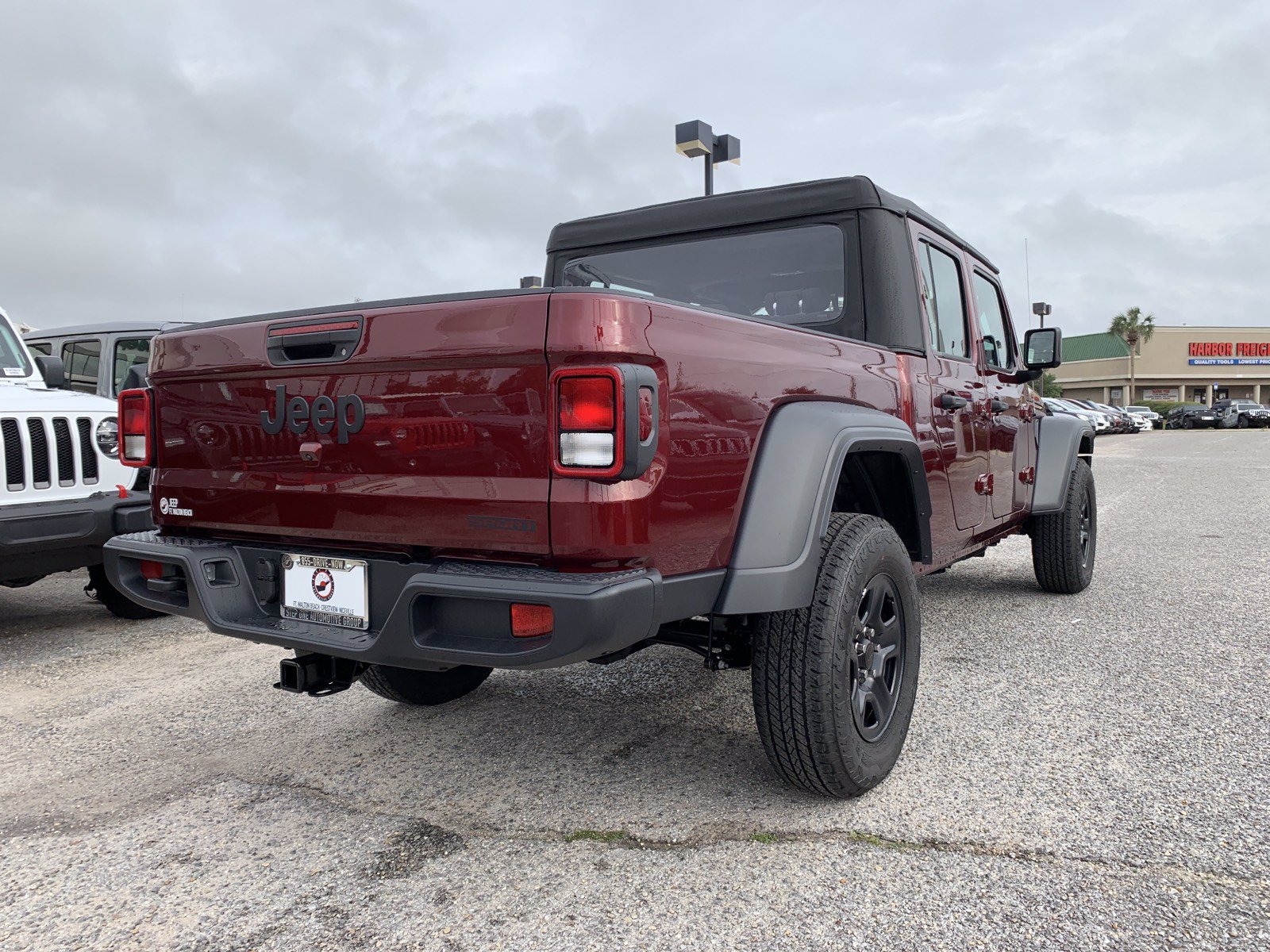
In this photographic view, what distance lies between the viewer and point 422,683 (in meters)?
3.66

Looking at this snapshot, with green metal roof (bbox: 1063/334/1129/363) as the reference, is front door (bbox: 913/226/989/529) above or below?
below

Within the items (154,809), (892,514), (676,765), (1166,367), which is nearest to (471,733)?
(676,765)

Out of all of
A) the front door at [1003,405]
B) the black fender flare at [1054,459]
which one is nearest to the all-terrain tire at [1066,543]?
the black fender flare at [1054,459]

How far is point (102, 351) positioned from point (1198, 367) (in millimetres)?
84588

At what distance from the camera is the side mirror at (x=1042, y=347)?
4.96 metres

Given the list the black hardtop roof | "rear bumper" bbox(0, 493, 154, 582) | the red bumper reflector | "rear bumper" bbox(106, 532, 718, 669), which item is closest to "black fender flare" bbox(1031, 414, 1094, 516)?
the black hardtop roof

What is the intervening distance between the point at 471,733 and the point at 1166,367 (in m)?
84.5

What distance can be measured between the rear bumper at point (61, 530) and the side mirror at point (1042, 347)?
4.77 metres

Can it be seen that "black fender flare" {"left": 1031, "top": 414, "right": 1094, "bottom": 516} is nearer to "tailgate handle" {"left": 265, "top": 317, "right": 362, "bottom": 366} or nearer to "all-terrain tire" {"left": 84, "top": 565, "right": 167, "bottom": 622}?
"tailgate handle" {"left": 265, "top": 317, "right": 362, "bottom": 366}

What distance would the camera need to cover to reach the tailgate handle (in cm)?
246

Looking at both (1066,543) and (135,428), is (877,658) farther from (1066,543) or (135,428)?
(1066,543)

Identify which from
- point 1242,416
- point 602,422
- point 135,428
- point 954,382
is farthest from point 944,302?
point 1242,416

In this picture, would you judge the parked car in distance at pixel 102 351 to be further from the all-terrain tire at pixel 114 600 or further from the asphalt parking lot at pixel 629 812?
the asphalt parking lot at pixel 629 812

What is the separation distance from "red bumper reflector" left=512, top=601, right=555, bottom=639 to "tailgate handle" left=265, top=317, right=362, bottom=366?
83 cm
